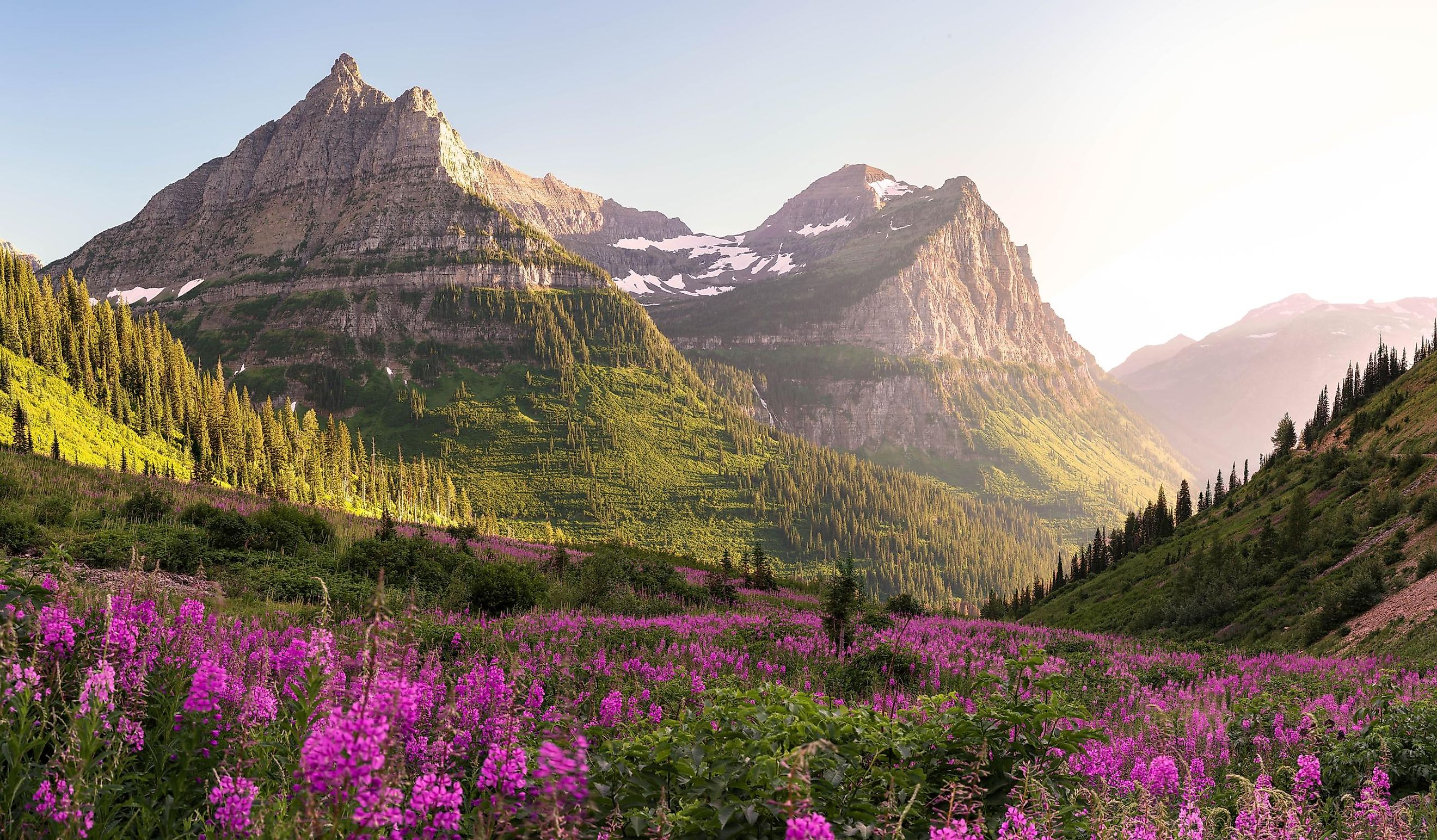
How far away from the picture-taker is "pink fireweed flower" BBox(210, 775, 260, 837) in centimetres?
303

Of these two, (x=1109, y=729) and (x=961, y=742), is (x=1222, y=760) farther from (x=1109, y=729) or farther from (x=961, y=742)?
(x=961, y=742)

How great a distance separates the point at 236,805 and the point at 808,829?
9.16 feet

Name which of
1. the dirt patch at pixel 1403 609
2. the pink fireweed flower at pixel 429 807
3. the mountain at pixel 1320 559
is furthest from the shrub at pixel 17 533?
the dirt patch at pixel 1403 609

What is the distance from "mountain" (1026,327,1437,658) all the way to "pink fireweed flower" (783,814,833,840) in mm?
21463

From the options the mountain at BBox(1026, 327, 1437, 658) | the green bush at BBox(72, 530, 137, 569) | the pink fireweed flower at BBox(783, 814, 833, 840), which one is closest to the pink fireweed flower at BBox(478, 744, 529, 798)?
the pink fireweed flower at BBox(783, 814, 833, 840)

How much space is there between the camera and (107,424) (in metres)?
58.4

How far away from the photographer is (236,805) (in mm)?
3082

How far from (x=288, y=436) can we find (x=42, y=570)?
331 feet

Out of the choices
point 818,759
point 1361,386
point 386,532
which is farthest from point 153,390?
point 1361,386

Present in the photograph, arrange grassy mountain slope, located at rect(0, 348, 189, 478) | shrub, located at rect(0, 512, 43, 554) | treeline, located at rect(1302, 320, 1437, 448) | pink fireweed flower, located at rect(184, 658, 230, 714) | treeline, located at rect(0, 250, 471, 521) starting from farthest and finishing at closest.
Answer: treeline, located at rect(0, 250, 471, 521)
treeline, located at rect(1302, 320, 1437, 448)
grassy mountain slope, located at rect(0, 348, 189, 478)
shrub, located at rect(0, 512, 43, 554)
pink fireweed flower, located at rect(184, 658, 230, 714)

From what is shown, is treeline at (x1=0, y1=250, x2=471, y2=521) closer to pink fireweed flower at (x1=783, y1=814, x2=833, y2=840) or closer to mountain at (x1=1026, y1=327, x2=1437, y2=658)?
mountain at (x1=1026, y1=327, x2=1437, y2=658)

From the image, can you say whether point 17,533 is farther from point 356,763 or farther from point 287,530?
point 356,763

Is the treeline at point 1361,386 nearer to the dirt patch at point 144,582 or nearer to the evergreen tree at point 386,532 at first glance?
the evergreen tree at point 386,532

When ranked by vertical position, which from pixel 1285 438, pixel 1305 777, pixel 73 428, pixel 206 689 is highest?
pixel 73 428
